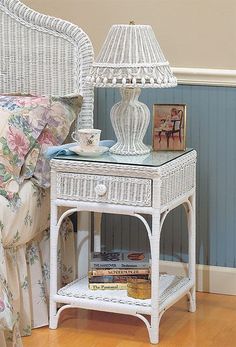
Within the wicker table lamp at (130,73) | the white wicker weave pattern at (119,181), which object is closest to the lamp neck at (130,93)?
the wicker table lamp at (130,73)

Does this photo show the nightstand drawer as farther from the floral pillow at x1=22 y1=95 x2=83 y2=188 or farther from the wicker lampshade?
the wicker lampshade

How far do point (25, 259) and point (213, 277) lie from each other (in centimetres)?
90

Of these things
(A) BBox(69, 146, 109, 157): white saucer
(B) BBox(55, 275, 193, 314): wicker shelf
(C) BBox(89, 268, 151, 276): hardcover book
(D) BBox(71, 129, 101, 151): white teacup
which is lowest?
(B) BBox(55, 275, 193, 314): wicker shelf

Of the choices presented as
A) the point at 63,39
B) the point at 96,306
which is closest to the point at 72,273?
the point at 96,306

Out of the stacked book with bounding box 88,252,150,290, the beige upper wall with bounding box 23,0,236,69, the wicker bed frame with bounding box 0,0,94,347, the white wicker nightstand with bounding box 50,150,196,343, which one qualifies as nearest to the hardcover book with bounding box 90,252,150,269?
the stacked book with bounding box 88,252,150,290

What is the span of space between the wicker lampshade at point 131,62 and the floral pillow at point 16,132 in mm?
293

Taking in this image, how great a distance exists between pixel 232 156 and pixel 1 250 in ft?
3.82

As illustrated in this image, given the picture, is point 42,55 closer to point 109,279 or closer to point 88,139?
point 88,139

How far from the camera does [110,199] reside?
11.7 feet

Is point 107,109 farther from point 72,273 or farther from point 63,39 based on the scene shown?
point 72,273

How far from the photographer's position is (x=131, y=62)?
3525mm

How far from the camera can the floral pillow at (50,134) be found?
12.1 feet

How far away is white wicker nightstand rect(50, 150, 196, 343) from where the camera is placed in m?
3.51

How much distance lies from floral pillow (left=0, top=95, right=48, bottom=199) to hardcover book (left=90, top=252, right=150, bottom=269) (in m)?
0.47
